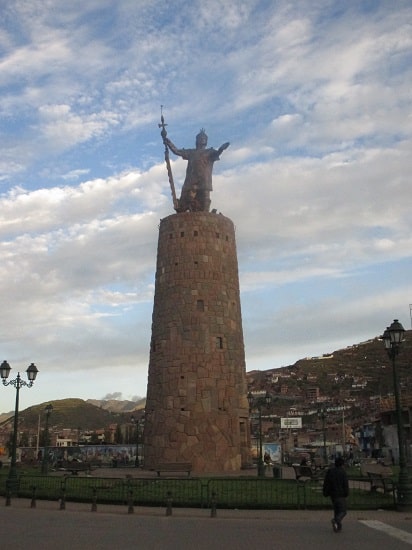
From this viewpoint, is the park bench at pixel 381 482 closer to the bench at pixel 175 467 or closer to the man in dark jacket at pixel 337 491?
the man in dark jacket at pixel 337 491

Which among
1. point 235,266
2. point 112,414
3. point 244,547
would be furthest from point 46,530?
point 112,414

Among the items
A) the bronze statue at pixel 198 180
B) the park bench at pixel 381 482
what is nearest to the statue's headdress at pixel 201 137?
the bronze statue at pixel 198 180

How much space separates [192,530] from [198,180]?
21840mm

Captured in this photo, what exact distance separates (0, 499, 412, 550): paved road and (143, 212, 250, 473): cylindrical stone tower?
1195cm

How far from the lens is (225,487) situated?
19906mm

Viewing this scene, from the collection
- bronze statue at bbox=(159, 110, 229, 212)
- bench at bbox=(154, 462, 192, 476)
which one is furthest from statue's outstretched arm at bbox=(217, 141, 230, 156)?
bench at bbox=(154, 462, 192, 476)

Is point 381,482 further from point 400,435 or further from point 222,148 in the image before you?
point 222,148

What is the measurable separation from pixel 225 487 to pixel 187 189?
16044mm

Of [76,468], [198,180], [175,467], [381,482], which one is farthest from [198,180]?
[381,482]

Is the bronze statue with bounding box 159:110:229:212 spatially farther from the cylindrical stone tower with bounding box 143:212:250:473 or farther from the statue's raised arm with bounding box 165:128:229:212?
the cylindrical stone tower with bounding box 143:212:250:473

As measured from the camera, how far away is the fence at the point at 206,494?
602 inches

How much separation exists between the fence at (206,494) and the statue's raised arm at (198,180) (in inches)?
574

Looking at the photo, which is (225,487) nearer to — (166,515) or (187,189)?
(166,515)

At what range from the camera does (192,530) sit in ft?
38.5
